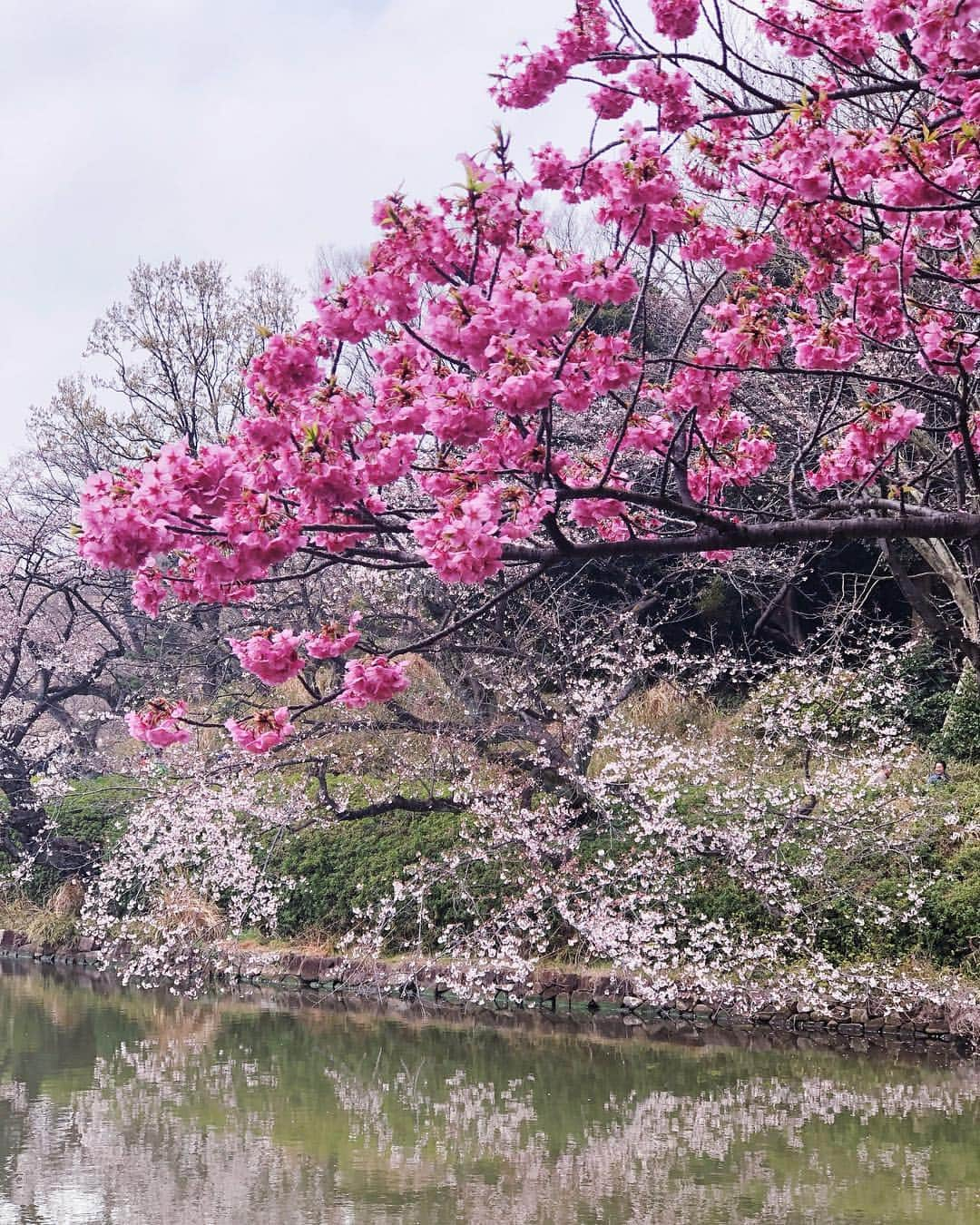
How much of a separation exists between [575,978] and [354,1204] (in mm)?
5032

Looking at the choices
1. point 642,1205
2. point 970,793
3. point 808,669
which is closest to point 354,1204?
point 642,1205

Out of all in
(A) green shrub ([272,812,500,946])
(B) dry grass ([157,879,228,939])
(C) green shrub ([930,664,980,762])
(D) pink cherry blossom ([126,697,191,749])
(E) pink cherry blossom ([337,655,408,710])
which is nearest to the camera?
(E) pink cherry blossom ([337,655,408,710])

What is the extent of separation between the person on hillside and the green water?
119 inches

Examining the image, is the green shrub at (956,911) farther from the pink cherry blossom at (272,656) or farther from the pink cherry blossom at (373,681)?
the pink cherry blossom at (272,656)

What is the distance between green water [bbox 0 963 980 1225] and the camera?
6047mm

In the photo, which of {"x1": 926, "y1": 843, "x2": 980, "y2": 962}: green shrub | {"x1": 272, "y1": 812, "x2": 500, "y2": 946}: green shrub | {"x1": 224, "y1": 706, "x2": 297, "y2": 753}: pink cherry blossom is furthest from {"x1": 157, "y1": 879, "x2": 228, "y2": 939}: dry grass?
{"x1": 224, "y1": 706, "x2": 297, "y2": 753}: pink cherry blossom

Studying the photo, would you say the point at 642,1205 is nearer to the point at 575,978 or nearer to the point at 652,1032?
the point at 652,1032

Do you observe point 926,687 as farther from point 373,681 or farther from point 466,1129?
point 373,681

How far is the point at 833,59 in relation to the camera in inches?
231

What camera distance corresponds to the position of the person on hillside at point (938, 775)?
11.1 m

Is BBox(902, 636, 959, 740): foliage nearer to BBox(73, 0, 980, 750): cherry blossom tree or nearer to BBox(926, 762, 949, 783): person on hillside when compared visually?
BBox(926, 762, 949, 783): person on hillside

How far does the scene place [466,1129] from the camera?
Result: 7605mm

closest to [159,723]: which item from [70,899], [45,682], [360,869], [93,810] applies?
[360,869]

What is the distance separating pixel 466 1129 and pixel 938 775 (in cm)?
577
